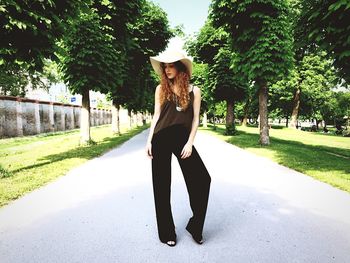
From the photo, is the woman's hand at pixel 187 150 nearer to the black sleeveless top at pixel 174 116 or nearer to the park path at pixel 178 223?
the black sleeveless top at pixel 174 116

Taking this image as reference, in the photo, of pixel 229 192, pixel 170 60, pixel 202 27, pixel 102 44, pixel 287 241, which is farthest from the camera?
pixel 202 27

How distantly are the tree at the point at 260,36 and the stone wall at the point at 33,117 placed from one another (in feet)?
51.9

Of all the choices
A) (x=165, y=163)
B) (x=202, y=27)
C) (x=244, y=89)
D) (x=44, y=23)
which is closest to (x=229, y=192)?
(x=165, y=163)

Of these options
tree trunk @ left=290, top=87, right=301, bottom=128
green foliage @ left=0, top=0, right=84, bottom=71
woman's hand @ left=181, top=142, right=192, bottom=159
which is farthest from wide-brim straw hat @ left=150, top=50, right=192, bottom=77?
tree trunk @ left=290, top=87, right=301, bottom=128

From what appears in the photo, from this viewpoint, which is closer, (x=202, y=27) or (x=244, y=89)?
(x=244, y=89)

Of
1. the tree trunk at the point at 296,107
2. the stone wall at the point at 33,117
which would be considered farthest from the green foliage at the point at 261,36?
the tree trunk at the point at 296,107

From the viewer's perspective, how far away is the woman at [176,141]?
3.10 metres

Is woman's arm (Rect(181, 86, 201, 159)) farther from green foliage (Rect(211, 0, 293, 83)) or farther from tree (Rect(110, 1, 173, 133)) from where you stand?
tree (Rect(110, 1, 173, 133))

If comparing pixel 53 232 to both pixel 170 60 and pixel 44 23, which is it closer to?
pixel 170 60

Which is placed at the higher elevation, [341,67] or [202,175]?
[341,67]

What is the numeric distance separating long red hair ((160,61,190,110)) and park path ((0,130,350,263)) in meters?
1.65

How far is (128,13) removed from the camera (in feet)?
46.2

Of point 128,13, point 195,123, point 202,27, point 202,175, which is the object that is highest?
point 202,27

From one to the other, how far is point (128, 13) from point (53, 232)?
12.9 metres
